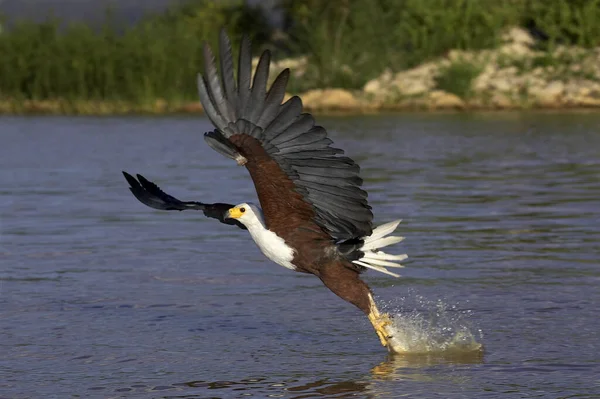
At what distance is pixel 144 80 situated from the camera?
38750 mm

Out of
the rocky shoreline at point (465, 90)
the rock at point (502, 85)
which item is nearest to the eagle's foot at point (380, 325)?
the rocky shoreline at point (465, 90)

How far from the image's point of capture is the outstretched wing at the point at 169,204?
7.79 meters

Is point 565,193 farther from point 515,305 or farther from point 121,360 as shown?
point 121,360

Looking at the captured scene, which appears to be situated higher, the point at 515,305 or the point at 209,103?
the point at 209,103

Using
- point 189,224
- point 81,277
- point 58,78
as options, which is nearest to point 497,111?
point 58,78

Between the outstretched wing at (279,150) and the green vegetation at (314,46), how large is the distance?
3112cm

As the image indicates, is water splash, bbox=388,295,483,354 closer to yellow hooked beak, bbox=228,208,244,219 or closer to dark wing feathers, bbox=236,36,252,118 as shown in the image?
yellow hooked beak, bbox=228,208,244,219

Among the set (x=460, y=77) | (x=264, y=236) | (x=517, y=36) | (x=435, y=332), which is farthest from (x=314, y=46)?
(x=264, y=236)

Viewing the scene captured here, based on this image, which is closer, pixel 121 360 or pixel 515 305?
pixel 121 360

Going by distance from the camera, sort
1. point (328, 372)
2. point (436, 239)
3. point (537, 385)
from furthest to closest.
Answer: point (436, 239)
point (328, 372)
point (537, 385)

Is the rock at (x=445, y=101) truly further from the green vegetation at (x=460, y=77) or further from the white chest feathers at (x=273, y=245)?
the white chest feathers at (x=273, y=245)

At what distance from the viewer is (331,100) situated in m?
39.3

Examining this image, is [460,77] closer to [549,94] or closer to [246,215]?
[549,94]

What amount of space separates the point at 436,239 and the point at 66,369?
18.3ft
